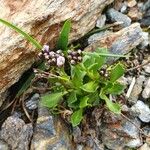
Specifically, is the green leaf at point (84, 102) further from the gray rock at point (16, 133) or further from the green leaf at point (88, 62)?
the gray rock at point (16, 133)

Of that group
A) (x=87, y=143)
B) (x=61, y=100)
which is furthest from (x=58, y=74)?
(x=87, y=143)

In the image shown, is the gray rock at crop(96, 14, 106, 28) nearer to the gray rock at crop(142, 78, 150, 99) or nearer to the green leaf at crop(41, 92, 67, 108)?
the gray rock at crop(142, 78, 150, 99)

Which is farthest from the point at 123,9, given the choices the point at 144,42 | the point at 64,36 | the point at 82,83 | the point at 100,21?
the point at 82,83

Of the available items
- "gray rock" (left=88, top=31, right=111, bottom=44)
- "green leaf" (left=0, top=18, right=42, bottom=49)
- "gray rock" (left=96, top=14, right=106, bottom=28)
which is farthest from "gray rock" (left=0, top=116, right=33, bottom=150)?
"gray rock" (left=96, top=14, right=106, bottom=28)

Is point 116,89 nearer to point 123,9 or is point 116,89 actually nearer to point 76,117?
point 76,117

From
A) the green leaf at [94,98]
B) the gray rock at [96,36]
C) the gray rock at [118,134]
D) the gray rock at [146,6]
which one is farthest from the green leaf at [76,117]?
the gray rock at [146,6]
